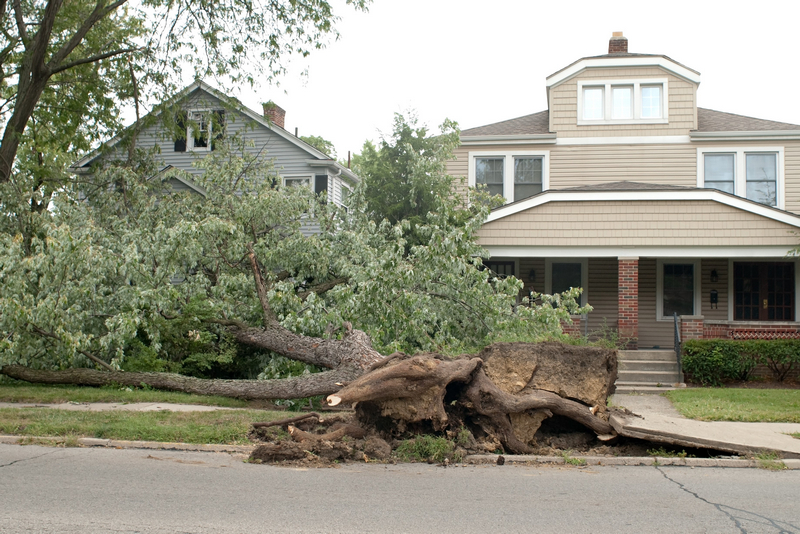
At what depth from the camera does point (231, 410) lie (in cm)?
975

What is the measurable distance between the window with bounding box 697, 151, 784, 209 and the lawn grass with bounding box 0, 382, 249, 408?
14.2 meters

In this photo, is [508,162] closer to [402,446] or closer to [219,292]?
[219,292]

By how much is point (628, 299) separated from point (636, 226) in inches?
67.1

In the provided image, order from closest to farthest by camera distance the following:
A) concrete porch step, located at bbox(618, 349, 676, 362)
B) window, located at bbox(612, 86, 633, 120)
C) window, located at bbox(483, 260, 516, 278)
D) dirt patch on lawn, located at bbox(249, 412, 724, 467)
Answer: dirt patch on lawn, located at bbox(249, 412, 724, 467)
concrete porch step, located at bbox(618, 349, 676, 362)
window, located at bbox(483, 260, 516, 278)
window, located at bbox(612, 86, 633, 120)

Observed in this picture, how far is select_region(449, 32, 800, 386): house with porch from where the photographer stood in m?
15.4

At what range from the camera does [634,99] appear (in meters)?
18.8

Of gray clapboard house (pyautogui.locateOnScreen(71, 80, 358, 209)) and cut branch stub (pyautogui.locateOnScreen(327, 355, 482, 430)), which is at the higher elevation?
gray clapboard house (pyautogui.locateOnScreen(71, 80, 358, 209))

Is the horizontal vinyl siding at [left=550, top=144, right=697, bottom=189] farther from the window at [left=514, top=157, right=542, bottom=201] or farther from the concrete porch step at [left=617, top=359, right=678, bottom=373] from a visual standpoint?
the concrete porch step at [left=617, top=359, right=678, bottom=373]

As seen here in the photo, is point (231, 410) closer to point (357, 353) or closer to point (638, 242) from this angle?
point (357, 353)


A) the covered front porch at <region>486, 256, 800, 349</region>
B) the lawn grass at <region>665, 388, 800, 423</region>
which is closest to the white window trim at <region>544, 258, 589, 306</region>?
the covered front porch at <region>486, 256, 800, 349</region>

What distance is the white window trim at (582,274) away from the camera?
18.2 meters

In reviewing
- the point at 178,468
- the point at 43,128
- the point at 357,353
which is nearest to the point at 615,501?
the point at 178,468

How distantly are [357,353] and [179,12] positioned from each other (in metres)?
11.0

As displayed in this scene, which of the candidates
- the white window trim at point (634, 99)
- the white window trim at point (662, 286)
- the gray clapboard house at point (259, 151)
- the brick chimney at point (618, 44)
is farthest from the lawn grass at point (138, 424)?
the brick chimney at point (618, 44)
